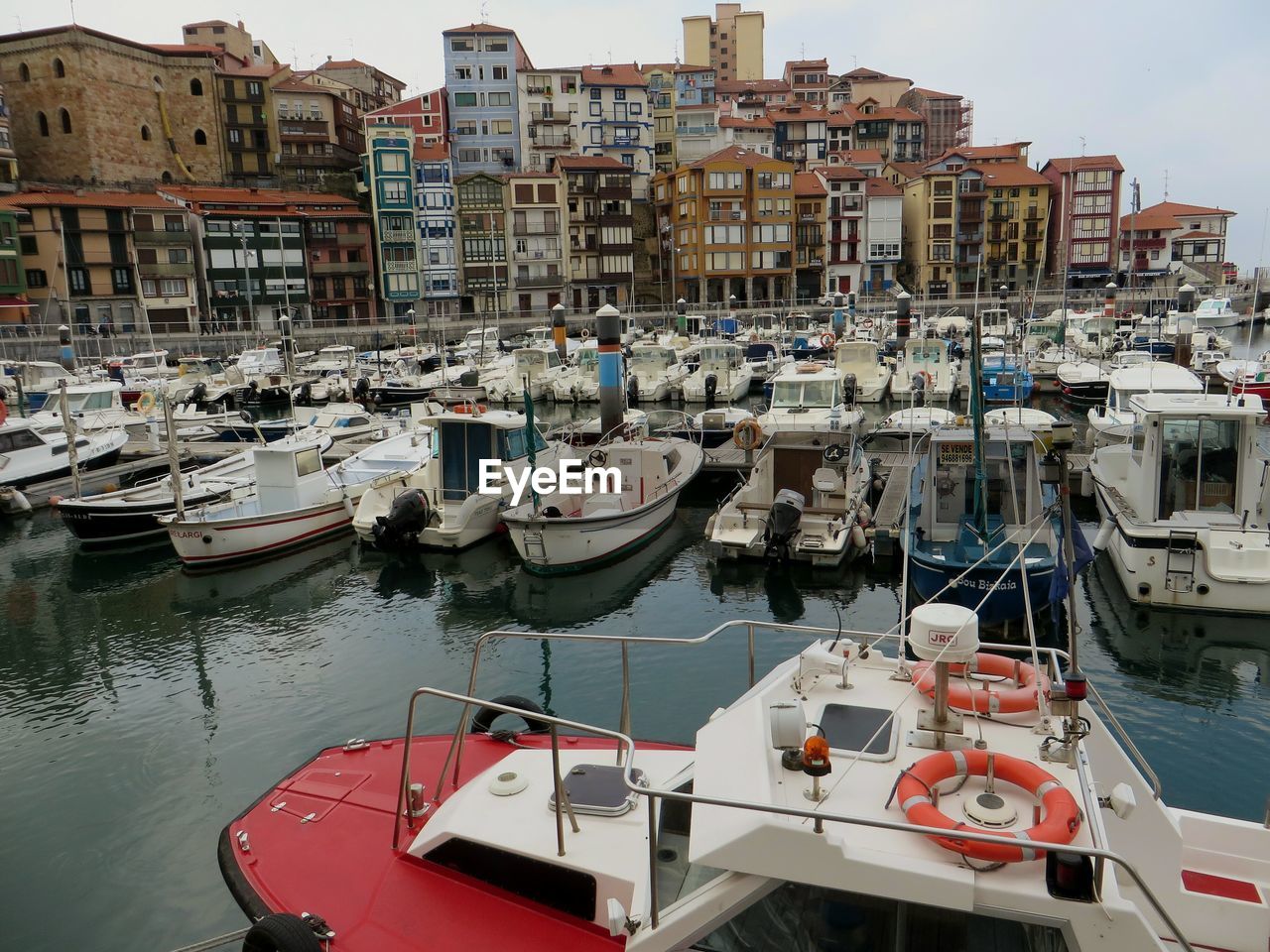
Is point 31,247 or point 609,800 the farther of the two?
point 31,247

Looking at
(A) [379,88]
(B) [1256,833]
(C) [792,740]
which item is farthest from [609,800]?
(A) [379,88]

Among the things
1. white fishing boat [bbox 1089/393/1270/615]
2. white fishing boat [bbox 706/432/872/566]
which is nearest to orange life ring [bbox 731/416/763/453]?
white fishing boat [bbox 706/432/872/566]

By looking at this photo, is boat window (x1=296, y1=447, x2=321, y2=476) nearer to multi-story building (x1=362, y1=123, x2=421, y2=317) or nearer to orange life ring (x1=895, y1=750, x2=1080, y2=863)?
orange life ring (x1=895, y1=750, x2=1080, y2=863)

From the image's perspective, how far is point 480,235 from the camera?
79.6 meters

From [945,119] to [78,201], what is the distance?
10419cm

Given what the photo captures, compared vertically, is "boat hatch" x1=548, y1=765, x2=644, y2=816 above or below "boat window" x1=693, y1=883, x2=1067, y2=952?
below

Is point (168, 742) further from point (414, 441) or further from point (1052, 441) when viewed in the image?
point (1052, 441)

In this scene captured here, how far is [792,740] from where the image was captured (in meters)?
5.55

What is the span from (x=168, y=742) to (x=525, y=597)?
24.4 ft

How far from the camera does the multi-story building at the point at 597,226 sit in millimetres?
81250

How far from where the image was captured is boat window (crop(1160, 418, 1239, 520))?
52.4 feet

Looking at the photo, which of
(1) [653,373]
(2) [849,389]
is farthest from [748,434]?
(1) [653,373]

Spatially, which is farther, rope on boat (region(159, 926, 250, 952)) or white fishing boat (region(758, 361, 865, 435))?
white fishing boat (region(758, 361, 865, 435))

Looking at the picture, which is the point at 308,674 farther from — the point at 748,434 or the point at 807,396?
the point at 807,396
